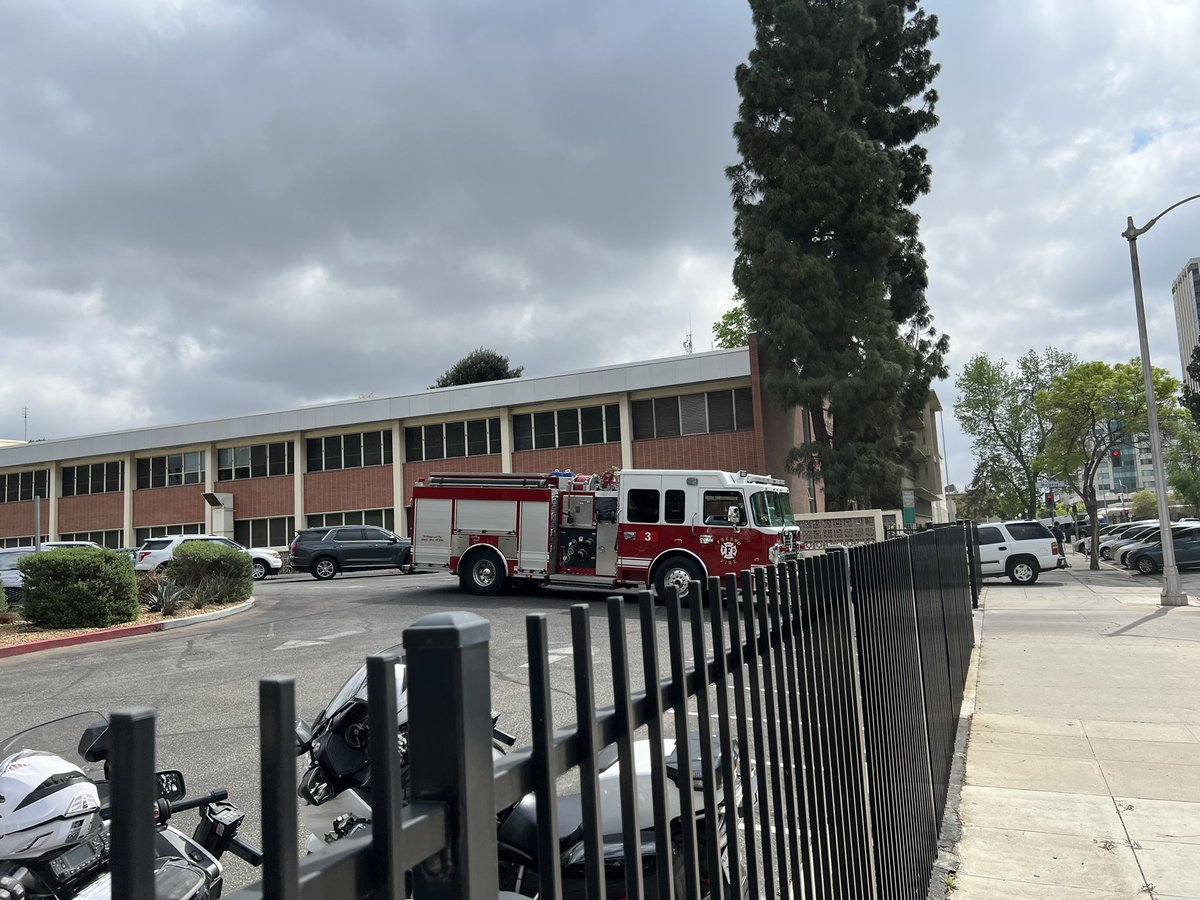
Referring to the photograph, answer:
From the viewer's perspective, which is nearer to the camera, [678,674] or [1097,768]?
[678,674]

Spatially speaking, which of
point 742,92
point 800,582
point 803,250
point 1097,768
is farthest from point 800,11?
point 800,582

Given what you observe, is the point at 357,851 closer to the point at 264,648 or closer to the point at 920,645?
the point at 920,645

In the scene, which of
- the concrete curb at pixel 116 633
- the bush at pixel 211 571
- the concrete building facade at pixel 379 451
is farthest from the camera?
the concrete building facade at pixel 379 451

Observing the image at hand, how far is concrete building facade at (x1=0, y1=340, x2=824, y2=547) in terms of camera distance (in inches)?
1352

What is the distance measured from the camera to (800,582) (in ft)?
8.88

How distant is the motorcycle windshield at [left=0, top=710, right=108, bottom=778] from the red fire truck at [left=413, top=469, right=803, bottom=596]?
14.9 metres

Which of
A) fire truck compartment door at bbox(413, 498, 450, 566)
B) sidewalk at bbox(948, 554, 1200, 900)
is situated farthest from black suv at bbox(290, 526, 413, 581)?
sidewalk at bbox(948, 554, 1200, 900)

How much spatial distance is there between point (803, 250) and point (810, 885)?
29418mm

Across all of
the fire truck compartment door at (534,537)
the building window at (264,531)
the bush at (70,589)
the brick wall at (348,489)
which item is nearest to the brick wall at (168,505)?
the building window at (264,531)

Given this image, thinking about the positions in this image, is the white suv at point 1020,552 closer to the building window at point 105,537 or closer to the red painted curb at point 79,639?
the red painted curb at point 79,639

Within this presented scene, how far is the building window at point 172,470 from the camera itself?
44125mm

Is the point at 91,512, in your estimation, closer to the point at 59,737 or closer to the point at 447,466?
the point at 447,466

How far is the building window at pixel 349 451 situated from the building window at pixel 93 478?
1220 cm

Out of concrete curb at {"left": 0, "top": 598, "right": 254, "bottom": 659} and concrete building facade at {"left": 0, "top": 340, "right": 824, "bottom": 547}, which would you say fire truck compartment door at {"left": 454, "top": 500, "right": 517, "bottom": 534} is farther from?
concrete building facade at {"left": 0, "top": 340, "right": 824, "bottom": 547}
